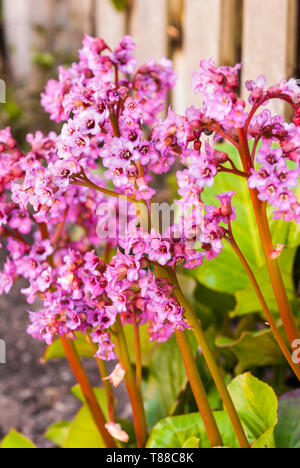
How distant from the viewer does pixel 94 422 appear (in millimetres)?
1059

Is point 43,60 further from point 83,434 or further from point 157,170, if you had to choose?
point 157,170

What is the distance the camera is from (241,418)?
892mm

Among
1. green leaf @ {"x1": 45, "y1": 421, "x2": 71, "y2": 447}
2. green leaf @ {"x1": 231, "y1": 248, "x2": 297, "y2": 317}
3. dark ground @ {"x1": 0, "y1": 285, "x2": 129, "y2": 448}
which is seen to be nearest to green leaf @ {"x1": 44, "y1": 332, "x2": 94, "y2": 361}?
green leaf @ {"x1": 45, "y1": 421, "x2": 71, "y2": 447}

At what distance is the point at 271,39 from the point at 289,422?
865mm

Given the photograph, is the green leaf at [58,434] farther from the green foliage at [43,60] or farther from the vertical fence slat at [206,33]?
the green foliage at [43,60]

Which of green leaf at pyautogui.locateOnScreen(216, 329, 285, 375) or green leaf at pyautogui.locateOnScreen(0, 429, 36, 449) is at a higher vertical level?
green leaf at pyautogui.locateOnScreen(216, 329, 285, 375)

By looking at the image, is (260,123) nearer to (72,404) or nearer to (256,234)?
(256,234)

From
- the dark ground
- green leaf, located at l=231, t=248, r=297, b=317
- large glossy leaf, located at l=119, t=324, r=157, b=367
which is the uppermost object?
green leaf, located at l=231, t=248, r=297, b=317

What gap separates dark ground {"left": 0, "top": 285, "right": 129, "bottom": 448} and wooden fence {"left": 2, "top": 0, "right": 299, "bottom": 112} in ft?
3.10

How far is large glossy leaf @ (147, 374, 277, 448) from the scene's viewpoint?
857mm

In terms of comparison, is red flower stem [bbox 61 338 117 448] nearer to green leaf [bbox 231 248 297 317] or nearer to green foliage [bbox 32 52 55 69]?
green leaf [bbox 231 248 297 317]

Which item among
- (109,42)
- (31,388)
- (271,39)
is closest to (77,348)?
(31,388)
